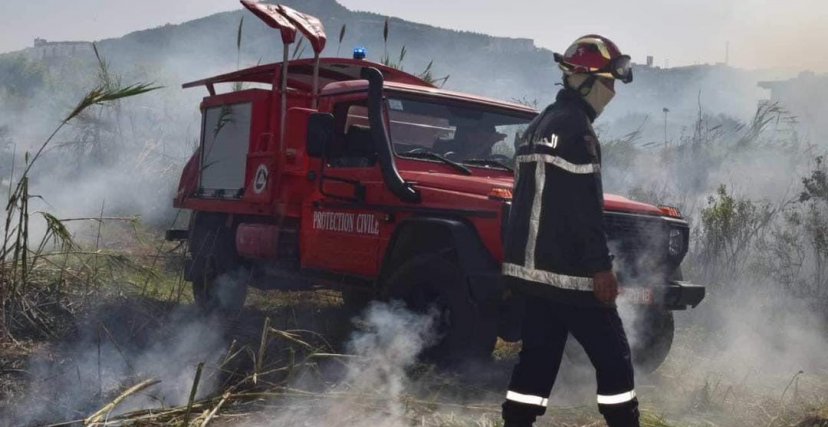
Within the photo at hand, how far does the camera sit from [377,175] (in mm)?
6438

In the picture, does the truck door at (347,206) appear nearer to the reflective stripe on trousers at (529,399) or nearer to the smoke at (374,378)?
the smoke at (374,378)

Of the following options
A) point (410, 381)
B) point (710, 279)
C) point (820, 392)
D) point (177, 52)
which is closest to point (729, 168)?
point (710, 279)

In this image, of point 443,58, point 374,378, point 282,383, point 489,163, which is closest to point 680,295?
point 489,163

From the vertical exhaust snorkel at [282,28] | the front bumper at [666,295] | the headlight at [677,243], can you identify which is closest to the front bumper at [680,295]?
the front bumper at [666,295]

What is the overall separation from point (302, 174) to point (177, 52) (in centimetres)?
3871

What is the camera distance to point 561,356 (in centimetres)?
385

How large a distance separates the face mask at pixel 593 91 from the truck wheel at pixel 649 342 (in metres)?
2.49

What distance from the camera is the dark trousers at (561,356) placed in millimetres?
3684

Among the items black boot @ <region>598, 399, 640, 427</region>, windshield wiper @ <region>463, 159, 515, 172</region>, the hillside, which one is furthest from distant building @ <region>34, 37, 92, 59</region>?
black boot @ <region>598, 399, 640, 427</region>

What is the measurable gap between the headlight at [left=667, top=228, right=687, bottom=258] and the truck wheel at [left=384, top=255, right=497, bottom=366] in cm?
142

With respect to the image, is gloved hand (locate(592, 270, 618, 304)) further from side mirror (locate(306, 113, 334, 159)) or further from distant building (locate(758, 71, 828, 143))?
distant building (locate(758, 71, 828, 143))

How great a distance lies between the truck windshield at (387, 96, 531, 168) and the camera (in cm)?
650

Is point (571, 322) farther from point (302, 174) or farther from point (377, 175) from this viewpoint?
point (302, 174)

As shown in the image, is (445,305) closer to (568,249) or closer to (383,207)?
(383,207)
